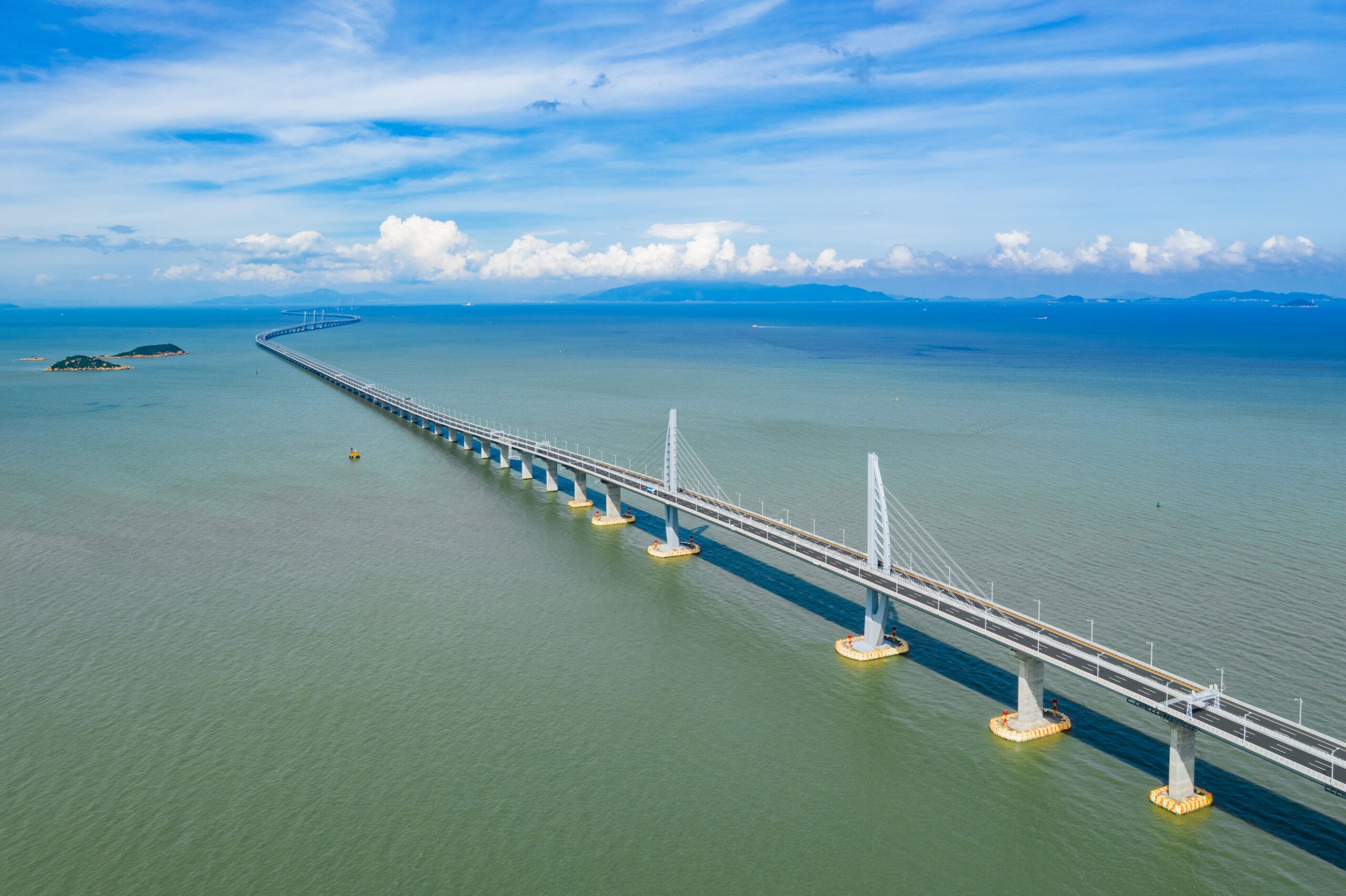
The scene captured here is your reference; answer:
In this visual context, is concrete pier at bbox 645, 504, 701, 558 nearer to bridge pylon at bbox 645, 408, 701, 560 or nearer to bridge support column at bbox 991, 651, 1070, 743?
bridge pylon at bbox 645, 408, 701, 560

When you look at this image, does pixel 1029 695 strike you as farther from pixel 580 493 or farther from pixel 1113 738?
pixel 580 493

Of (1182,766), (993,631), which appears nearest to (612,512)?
(993,631)

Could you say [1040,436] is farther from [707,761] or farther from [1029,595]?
[707,761]

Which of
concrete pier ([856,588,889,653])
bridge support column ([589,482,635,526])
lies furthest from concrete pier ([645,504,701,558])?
concrete pier ([856,588,889,653])

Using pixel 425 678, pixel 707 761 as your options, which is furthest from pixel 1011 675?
pixel 425 678

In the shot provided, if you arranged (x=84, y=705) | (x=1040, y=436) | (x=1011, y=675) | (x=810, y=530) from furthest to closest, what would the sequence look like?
(x=1040, y=436), (x=810, y=530), (x=1011, y=675), (x=84, y=705)

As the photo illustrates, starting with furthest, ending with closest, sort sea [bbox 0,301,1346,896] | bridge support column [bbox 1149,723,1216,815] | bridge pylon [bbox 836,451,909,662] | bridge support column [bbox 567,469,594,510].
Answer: bridge support column [bbox 567,469,594,510] < bridge pylon [bbox 836,451,909,662] < bridge support column [bbox 1149,723,1216,815] < sea [bbox 0,301,1346,896]

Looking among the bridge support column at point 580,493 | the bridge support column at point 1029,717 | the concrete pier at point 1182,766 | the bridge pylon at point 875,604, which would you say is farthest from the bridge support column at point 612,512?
the concrete pier at point 1182,766
